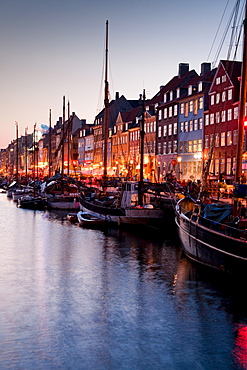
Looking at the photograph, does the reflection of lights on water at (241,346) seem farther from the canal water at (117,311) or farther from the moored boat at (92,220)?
the moored boat at (92,220)

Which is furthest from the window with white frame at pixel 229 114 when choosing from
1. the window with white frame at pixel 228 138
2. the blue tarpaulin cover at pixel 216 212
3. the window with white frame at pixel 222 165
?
the blue tarpaulin cover at pixel 216 212

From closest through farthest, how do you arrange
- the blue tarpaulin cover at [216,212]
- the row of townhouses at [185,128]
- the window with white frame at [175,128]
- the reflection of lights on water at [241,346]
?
1. the reflection of lights on water at [241,346]
2. the blue tarpaulin cover at [216,212]
3. the row of townhouses at [185,128]
4. the window with white frame at [175,128]

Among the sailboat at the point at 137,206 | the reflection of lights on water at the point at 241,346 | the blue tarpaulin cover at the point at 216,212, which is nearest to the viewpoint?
the reflection of lights on water at the point at 241,346

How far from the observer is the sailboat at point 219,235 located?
2398 cm

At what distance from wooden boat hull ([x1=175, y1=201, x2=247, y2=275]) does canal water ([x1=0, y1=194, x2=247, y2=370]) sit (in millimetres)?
753

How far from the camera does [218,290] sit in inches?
→ 975

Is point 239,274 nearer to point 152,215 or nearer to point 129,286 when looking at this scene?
point 129,286

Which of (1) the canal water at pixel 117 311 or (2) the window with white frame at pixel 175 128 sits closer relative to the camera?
(1) the canal water at pixel 117 311

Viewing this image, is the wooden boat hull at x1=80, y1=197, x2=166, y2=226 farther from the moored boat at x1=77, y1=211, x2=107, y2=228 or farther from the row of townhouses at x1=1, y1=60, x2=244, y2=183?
the row of townhouses at x1=1, y1=60, x2=244, y2=183

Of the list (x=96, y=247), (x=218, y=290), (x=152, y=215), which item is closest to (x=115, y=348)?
(x=218, y=290)

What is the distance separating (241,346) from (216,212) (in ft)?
40.6

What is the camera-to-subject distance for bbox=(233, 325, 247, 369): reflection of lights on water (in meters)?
16.6

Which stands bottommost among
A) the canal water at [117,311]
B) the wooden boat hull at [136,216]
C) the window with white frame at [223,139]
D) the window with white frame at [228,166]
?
the canal water at [117,311]

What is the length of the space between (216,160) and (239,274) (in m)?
48.6
